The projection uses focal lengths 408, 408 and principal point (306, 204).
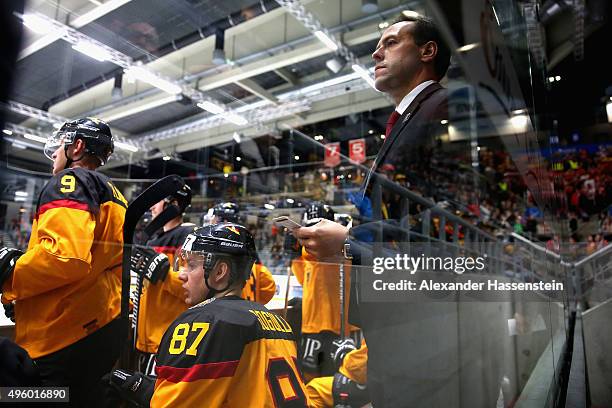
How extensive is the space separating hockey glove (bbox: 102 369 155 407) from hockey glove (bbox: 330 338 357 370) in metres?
0.50

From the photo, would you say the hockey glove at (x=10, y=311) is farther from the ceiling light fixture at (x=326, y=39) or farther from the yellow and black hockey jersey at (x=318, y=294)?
the ceiling light fixture at (x=326, y=39)

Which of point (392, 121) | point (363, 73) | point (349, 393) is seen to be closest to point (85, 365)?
point (349, 393)

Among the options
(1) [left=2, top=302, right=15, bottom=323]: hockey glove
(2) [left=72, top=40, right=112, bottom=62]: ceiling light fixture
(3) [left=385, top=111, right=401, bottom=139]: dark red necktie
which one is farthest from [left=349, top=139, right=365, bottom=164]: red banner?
(1) [left=2, top=302, right=15, bottom=323]: hockey glove

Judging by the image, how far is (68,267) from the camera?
3.52 feet

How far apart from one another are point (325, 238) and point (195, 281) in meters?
0.41

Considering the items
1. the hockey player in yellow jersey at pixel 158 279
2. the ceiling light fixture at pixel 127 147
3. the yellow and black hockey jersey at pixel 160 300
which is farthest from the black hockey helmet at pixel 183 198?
the ceiling light fixture at pixel 127 147

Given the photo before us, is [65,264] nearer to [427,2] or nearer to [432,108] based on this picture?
[432,108]

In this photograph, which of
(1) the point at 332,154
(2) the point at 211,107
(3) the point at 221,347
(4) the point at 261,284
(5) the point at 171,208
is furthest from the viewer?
(1) the point at 332,154

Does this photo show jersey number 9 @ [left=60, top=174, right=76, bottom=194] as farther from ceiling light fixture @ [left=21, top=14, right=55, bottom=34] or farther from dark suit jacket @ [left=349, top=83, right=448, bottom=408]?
dark suit jacket @ [left=349, top=83, right=448, bottom=408]

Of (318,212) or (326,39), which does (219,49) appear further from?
(318,212)

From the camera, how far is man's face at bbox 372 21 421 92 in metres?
1.10

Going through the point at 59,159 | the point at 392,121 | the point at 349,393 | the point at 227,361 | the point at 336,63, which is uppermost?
the point at 336,63

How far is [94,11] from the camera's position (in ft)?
3.63

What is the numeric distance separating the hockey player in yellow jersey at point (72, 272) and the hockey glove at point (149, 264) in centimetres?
6
